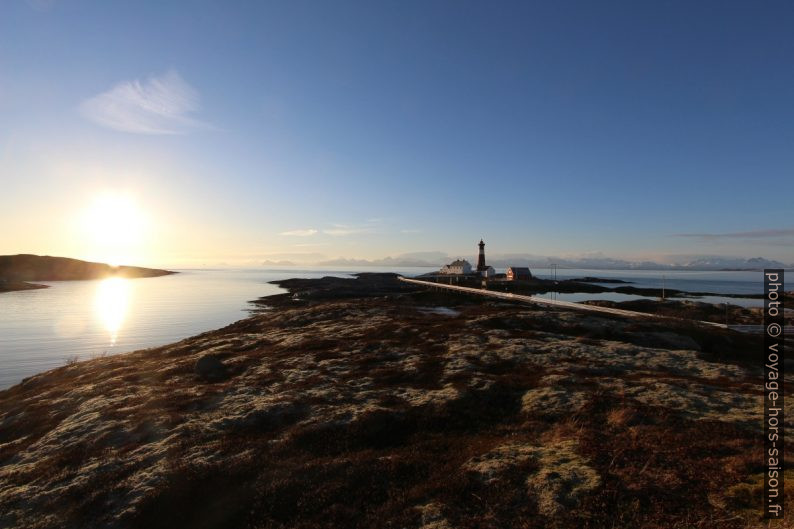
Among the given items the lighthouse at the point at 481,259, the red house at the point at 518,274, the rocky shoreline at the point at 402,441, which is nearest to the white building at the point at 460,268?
the lighthouse at the point at 481,259

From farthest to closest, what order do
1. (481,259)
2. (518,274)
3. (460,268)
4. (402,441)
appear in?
(460,268)
(481,259)
(518,274)
(402,441)

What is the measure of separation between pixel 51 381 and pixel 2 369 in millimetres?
15196

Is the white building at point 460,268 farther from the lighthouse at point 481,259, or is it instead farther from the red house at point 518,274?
the red house at point 518,274

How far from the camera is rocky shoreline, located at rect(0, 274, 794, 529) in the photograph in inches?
423

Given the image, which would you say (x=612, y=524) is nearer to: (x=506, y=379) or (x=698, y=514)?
(x=698, y=514)

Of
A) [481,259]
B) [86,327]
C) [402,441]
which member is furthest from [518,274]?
[402,441]

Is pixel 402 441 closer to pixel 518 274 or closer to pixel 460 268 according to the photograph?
pixel 518 274

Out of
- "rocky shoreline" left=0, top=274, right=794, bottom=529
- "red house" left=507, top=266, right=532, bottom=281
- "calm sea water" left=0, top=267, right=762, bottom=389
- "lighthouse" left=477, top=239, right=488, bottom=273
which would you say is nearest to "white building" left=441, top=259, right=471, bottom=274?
"lighthouse" left=477, top=239, right=488, bottom=273

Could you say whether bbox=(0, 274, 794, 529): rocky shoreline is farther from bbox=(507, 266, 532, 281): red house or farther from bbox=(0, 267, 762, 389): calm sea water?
bbox=(507, 266, 532, 281): red house

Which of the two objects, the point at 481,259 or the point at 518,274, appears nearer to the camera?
the point at 518,274

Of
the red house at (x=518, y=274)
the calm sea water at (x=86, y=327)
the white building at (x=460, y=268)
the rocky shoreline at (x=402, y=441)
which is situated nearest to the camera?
the rocky shoreline at (x=402, y=441)

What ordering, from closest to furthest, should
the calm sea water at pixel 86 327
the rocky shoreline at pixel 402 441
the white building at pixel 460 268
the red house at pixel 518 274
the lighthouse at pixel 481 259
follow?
the rocky shoreline at pixel 402 441 → the calm sea water at pixel 86 327 → the red house at pixel 518 274 → the lighthouse at pixel 481 259 → the white building at pixel 460 268

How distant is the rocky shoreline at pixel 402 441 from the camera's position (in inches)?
423

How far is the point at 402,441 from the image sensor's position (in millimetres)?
15414
